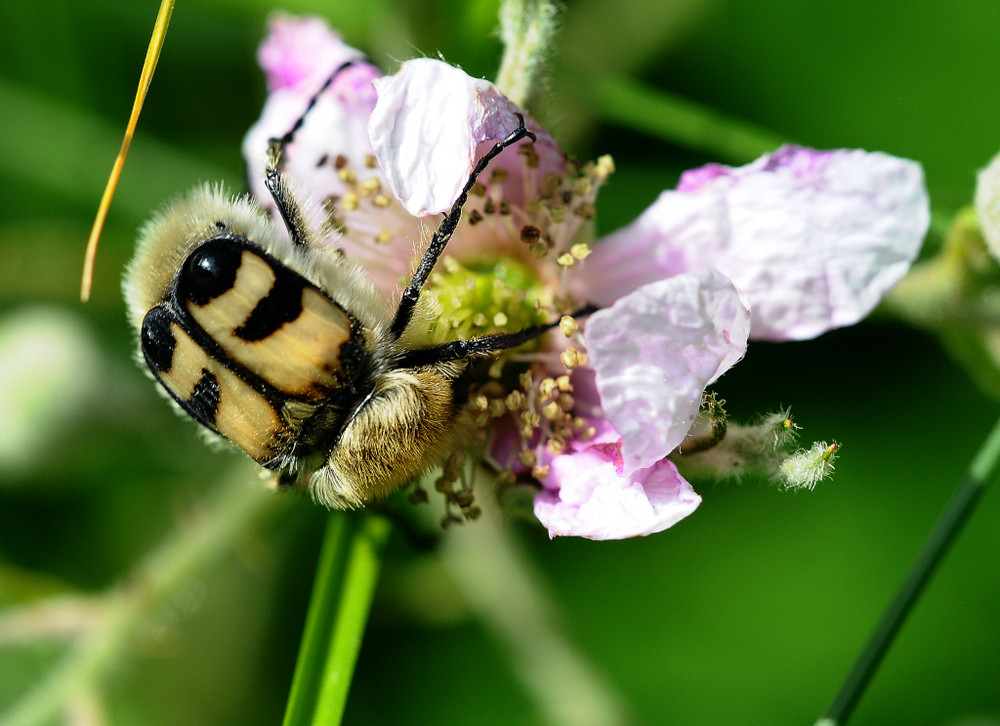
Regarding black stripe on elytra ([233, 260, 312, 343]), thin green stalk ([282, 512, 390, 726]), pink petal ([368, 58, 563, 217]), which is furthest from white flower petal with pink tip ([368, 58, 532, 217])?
thin green stalk ([282, 512, 390, 726])

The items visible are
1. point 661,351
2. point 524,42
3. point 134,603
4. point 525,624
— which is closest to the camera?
point 661,351

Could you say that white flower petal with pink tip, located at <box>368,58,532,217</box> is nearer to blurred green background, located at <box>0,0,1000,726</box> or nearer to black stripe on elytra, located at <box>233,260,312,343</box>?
black stripe on elytra, located at <box>233,260,312,343</box>

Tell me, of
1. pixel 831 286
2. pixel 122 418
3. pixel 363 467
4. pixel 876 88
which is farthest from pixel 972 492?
pixel 122 418

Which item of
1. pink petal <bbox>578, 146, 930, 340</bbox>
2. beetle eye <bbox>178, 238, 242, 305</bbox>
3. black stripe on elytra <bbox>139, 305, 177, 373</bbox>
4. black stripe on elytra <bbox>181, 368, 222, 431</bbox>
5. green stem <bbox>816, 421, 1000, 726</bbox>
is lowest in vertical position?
green stem <bbox>816, 421, 1000, 726</bbox>

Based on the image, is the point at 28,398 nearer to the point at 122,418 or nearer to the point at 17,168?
the point at 122,418

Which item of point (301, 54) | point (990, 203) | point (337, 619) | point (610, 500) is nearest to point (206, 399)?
point (337, 619)

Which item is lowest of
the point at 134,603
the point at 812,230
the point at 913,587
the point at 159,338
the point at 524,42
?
the point at 913,587

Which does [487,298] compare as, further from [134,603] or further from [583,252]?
[134,603]
